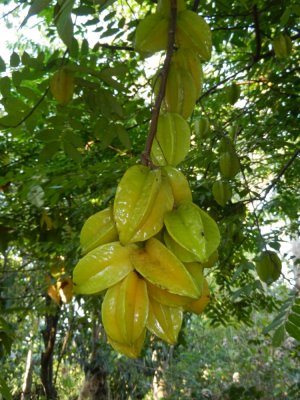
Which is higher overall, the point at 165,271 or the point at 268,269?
the point at 268,269

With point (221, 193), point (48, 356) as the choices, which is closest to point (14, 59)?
point (221, 193)

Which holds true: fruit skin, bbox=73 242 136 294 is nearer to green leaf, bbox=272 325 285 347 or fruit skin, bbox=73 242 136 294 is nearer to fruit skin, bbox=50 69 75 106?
fruit skin, bbox=50 69 75 106

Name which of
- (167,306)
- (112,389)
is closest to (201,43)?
(167,306)

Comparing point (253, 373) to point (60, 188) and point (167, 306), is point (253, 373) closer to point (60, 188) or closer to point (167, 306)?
point (60, 188)

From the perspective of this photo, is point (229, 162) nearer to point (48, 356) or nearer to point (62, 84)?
point (62, 84)

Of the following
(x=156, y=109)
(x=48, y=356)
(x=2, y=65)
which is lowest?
(x=156, y=109)

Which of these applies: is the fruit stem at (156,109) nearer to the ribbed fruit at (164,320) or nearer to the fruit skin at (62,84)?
the ribbed fruit at (164,320)

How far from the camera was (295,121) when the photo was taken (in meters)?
3.38

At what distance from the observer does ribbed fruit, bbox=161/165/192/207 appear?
1.01 metres

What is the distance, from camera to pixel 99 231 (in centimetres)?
104

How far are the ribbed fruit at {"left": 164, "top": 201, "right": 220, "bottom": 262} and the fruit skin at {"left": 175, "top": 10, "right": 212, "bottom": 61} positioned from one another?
0.51 meters

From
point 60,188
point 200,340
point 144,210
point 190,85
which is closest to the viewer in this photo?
point 144,210

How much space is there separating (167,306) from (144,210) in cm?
22

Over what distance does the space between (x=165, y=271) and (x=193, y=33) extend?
0.68 m
